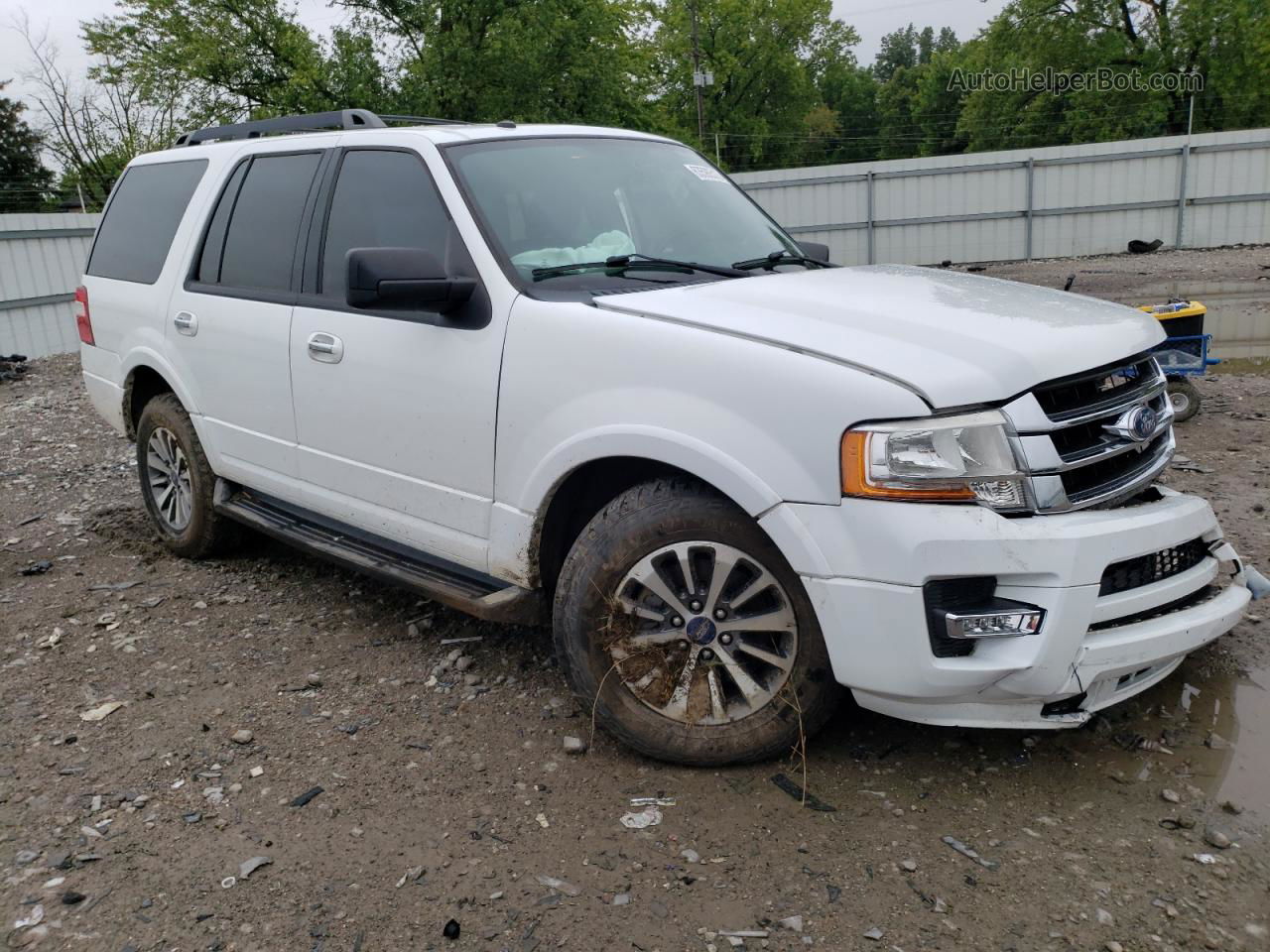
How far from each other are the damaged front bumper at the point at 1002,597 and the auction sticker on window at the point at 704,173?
211 cm

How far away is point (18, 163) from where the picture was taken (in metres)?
43.0

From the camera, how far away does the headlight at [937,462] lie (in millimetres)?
2668

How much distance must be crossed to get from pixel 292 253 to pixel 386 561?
135cm

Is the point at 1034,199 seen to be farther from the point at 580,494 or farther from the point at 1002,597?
the point at 1002,597

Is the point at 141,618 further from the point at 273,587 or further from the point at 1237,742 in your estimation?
the point at 1237,742

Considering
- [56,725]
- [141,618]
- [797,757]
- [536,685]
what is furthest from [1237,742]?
[141,618]

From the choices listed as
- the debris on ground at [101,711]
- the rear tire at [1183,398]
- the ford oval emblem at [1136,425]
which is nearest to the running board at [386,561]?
the debris on ground at [101,711]

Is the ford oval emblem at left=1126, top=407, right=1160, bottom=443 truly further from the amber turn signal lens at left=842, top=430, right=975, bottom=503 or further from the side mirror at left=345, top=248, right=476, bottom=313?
the side mirror at left=345, top=248, right=476, bottom=313

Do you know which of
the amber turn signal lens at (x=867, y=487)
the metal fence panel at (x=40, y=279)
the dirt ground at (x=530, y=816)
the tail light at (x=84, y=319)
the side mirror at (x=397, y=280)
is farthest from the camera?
the metal fence panel at (x=40, y=279)

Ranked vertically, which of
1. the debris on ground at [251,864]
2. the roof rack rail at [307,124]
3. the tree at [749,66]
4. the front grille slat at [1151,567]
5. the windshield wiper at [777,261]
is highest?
the tree at [749,66]

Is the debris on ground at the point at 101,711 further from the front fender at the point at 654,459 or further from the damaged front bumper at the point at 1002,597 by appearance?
the damaged front bumper at the point at 1002,597

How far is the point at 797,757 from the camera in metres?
3.24

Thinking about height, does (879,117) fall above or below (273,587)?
above

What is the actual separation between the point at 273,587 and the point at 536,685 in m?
1.85
